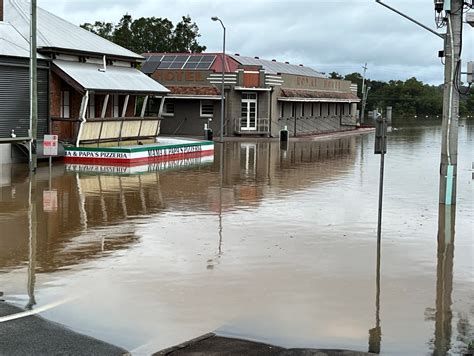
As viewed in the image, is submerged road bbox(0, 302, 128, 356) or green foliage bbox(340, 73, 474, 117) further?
green foliage bbox(340, 73, 474, 117)

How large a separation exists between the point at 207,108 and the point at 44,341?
4653 centimetres

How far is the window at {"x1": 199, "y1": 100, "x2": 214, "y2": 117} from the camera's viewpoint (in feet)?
177

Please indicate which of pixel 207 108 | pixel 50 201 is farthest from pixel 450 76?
pixel 207 108

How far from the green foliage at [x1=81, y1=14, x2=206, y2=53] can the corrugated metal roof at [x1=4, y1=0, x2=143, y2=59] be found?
51.1 metres

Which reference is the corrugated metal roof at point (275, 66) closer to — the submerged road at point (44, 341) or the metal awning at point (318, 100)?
the metal awning at point (318, 100)

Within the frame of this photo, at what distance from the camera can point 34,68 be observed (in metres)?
26.2

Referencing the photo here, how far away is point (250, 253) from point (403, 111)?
369 ft

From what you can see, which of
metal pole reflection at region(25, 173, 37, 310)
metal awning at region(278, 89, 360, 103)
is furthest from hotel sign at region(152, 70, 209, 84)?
metal pole reflection at region(25, 173, 37, 310)

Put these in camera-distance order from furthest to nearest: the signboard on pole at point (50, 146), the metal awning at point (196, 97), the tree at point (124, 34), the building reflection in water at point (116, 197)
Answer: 1. the tree at point (124, 34)
2. the metal awning at point (196, 97)
3. the signboard on pole at point (50, 146)
4. the building reflection in water at point (116, 197)

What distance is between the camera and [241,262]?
12609 millimetres

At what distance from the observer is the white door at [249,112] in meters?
53.7

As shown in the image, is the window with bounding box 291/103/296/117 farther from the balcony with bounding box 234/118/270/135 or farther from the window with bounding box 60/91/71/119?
the window with bounding box 60/91/71/119

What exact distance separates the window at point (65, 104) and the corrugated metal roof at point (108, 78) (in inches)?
53.6

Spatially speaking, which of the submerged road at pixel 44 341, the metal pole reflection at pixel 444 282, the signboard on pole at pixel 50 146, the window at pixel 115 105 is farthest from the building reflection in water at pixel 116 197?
the window at pixel 115 105
